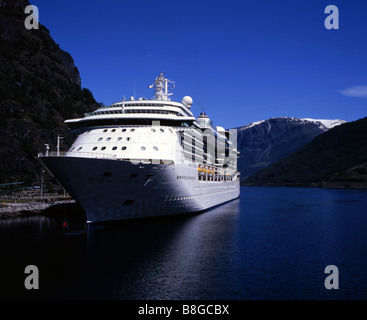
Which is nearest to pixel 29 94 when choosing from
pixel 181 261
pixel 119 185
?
pixel 119 185

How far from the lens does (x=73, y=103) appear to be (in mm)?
122125

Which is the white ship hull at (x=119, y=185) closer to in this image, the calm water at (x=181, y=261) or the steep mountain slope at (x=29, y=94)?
the calm water at (x=181, y=261)

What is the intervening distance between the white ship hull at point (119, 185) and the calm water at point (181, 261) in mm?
1770

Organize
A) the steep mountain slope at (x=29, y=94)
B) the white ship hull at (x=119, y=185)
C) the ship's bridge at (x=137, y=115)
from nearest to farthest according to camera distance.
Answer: the white ship hull at (x=119, y=185) < the ship's bridge at (x=137, y=115) < the steep mountain slope at (x=29, y=94)

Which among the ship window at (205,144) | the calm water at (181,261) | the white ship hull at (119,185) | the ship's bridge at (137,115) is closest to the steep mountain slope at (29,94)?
the ship's bridge at (137,115)

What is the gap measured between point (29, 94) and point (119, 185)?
3701 inches

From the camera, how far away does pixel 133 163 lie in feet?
89.6

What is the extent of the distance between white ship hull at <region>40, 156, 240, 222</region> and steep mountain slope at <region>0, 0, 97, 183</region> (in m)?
47.8

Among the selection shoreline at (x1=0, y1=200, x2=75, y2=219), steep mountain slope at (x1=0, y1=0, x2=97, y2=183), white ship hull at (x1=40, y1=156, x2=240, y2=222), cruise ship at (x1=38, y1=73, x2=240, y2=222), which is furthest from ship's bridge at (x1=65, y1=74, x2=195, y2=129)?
steep mountain slope at (x1=0, y1=0, x2=97, y2=183)

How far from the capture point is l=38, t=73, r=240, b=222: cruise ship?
87.1 feet

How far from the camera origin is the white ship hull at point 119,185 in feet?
85.3
